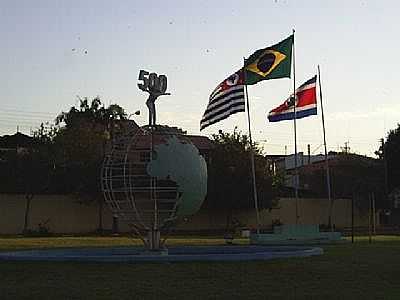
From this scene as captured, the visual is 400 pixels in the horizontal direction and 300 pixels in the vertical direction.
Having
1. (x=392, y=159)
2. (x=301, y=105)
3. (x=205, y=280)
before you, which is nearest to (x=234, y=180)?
(x=392, y=159)

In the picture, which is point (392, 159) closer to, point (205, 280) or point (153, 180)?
point (153, 180)

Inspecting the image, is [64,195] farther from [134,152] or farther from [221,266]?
[221,266]

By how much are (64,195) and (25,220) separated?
10.5ft

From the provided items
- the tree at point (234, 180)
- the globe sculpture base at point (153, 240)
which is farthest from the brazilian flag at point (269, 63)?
the tree at point (234, 180)

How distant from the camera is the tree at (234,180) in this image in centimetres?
5756

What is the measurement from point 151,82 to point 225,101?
11131 millimetres

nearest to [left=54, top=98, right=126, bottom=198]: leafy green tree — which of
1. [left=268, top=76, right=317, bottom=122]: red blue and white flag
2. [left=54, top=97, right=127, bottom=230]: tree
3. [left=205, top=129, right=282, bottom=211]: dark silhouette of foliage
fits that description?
[left=54, top=97, right=127, bottom=230]: tree

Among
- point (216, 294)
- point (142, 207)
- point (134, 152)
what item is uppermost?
point (134, 152)

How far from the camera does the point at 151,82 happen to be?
80.8ft

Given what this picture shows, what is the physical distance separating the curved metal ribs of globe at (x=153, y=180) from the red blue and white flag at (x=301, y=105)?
1565 centimetres

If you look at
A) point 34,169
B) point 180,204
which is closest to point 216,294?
point 180,204

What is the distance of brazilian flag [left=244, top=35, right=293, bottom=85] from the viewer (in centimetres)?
3728

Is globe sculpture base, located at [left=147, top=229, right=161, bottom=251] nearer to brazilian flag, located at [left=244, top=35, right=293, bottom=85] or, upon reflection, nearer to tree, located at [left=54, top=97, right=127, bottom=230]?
brazilian flag, located at [left=244, top=35, right=293, bottom=85]

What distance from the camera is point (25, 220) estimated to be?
51688 mm
